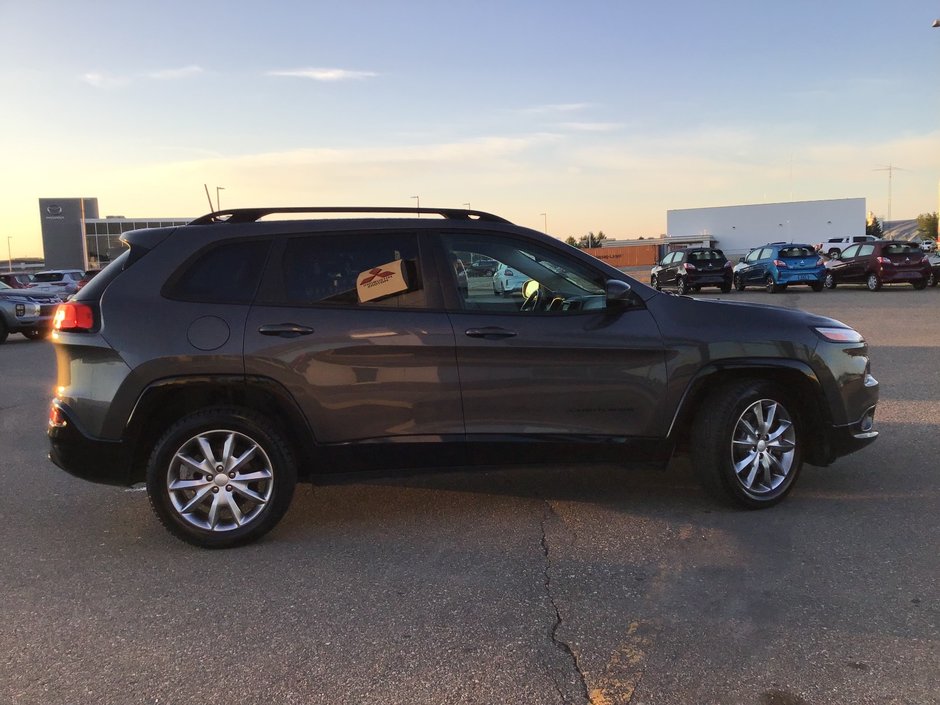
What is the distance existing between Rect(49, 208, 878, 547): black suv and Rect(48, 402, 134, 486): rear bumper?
0.01m

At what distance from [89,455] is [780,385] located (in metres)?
3.97

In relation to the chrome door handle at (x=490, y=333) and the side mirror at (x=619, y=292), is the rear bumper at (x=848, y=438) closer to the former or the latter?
the side mirror at (x=619, y=292)

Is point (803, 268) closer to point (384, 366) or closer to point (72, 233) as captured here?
point (384, 366)

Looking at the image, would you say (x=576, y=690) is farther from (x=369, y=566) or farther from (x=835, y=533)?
(x=835, y=533)

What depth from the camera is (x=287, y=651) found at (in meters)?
3.10

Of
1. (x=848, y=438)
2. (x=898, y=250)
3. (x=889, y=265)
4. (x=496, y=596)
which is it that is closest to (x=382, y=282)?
(x=496, y=596)

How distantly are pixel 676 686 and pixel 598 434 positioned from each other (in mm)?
1756

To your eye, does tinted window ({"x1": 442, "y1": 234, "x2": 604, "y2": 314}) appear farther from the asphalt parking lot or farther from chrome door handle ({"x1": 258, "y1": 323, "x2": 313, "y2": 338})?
the asphalt parking lot

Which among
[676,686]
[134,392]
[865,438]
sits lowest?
[676,686]

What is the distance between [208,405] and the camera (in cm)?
419

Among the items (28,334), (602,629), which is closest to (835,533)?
(602,629)

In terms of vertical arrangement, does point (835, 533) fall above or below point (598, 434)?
below

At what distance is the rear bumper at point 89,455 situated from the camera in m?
4.12

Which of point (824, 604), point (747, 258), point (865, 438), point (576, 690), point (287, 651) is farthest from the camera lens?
point (747, 258)
